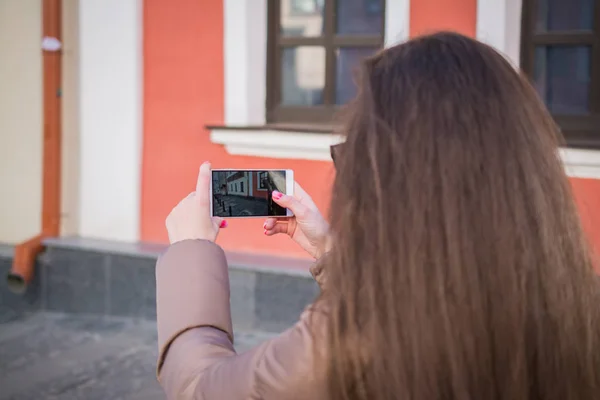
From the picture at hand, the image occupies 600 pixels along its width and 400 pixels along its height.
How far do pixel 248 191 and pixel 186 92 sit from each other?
3211 mm

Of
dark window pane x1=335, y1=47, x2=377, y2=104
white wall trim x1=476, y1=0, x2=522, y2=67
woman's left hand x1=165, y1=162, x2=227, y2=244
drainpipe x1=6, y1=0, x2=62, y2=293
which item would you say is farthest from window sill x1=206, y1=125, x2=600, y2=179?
woman's left hand x1=165, y1=162, x2=227, y2=244

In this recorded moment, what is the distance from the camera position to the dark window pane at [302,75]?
4.86 m

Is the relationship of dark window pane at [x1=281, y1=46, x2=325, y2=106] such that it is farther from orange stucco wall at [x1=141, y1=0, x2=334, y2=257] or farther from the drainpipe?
the drainpipe

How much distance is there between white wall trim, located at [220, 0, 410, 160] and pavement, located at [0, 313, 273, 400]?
4.24ft

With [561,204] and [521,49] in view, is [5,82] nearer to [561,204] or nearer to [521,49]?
[521,49]

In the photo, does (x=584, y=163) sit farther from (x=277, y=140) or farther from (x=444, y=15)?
(x=277, y=140)

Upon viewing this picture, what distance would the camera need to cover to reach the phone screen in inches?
68.8

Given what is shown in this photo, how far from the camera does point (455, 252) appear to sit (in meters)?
1.06

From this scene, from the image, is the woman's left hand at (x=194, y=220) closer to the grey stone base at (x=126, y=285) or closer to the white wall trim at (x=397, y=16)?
the grey stone base at (x=126, y=285)

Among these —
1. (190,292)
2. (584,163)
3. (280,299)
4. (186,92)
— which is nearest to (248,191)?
(190,292)

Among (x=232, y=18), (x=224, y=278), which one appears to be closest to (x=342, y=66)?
(x=232, y=18)

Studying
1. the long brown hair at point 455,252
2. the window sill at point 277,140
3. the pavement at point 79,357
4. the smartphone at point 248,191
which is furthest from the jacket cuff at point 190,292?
the window sill at point 277,140

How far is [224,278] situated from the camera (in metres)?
1.35

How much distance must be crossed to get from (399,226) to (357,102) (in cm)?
21
